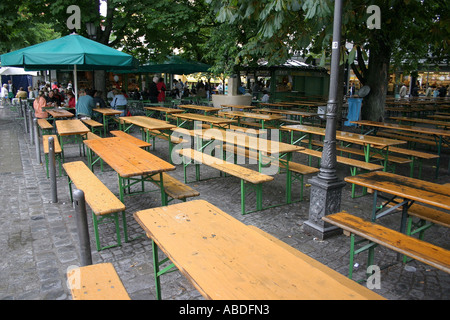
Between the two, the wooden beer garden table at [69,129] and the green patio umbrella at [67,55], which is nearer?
the wooden beer garden table at [69,129]

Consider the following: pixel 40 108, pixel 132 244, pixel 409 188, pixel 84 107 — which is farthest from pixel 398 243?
pixel 40 108

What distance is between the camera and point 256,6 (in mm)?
5758

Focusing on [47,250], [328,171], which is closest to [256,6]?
[328,171]

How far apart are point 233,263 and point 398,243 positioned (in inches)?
66.3

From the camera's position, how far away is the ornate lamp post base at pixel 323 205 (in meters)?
4.40

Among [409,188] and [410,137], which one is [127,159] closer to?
[409,188]

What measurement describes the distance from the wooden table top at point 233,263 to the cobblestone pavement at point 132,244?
0.95m

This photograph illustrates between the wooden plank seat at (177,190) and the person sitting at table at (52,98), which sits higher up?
the person sitting at table at (52,98)

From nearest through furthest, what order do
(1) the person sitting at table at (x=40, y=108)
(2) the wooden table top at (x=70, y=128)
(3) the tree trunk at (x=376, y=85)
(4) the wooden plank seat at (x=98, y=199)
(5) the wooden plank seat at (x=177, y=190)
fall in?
(4) the wooden plank seat at (x=98, y=199)
(5) the wooden plank seat at (x=177, y=190)
(2) the wooden table top at (x=70, y=128)
(1) the person sitting at table at (x=40, y=108)
(3) the tree trunk at (x=376, y=85)

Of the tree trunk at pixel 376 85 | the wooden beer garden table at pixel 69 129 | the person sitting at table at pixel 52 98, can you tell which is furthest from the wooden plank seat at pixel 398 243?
the person sitting at table at pixel 52 98

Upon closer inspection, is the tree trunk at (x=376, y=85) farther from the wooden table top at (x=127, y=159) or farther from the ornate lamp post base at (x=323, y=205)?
the wooden table top at (x=127, y=159)

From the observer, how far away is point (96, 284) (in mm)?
2322

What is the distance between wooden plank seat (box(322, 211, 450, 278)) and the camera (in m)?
2.67
